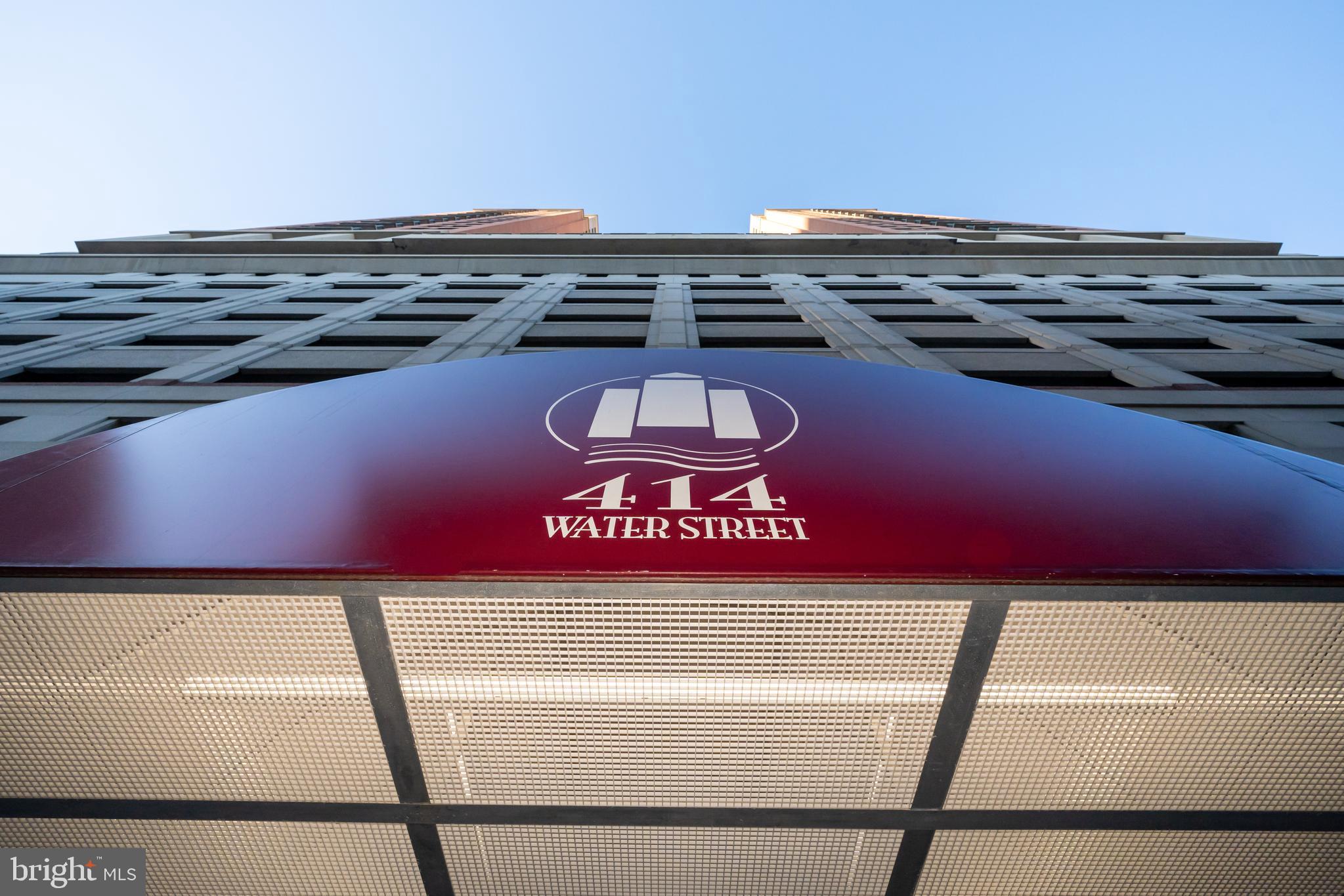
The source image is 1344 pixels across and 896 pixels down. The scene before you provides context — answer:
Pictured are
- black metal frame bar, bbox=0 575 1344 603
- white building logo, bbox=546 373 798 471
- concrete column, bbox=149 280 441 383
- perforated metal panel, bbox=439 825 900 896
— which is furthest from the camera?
concrete column, bbox=149 280 441 383

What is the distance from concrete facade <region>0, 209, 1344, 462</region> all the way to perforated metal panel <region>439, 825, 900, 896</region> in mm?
9764

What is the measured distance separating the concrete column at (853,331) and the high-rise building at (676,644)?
699 cm

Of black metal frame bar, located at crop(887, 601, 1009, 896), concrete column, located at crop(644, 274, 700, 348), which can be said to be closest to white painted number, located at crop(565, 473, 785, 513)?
black metal frame bar, located at crop(887, 601, 1009, 896)

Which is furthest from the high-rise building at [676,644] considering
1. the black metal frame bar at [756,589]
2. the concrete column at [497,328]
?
the concrete column at [497,328]

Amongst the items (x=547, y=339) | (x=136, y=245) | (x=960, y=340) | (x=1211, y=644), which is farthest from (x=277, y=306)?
(x=1211, y=644)

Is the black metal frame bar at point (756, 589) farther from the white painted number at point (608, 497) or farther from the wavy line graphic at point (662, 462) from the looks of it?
the wavy line graphic at point (662, 462)

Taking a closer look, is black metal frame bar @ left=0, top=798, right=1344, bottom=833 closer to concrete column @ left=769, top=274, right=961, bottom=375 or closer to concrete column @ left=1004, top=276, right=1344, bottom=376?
concrete column @ left=769, top=274, right=961, bottom=375

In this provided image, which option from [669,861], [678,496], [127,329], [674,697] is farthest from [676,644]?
[127,329]

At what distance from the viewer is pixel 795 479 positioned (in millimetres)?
3646

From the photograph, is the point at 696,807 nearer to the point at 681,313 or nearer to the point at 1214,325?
the point at 681,313

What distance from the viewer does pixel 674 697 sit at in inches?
135

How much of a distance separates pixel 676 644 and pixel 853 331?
42.5 ft

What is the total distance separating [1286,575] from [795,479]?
2422 millimetres

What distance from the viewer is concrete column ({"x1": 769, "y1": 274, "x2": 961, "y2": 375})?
12516mm
